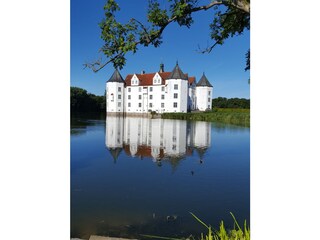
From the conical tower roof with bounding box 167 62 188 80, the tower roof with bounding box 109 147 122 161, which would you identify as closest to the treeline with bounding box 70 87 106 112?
the tower roof with bounding box 109 147 122 161

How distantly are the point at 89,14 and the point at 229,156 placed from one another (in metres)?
3.48

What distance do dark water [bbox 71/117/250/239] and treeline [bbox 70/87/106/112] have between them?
0.77ft

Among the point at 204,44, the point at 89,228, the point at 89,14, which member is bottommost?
the point at 89,228

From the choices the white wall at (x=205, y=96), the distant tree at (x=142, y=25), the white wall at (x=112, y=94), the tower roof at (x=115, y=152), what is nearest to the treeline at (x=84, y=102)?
the white wall at (x=112, y=94)

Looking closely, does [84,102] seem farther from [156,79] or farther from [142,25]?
[156,79]

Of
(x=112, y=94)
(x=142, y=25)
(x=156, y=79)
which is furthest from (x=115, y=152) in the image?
(x=156, y=79)

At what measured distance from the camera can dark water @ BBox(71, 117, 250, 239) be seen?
1.94 metres

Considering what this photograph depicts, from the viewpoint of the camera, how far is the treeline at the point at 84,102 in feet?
7.05

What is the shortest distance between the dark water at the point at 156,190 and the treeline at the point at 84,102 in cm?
23

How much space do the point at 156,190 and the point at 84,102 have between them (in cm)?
119

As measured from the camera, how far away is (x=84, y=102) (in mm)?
2525
